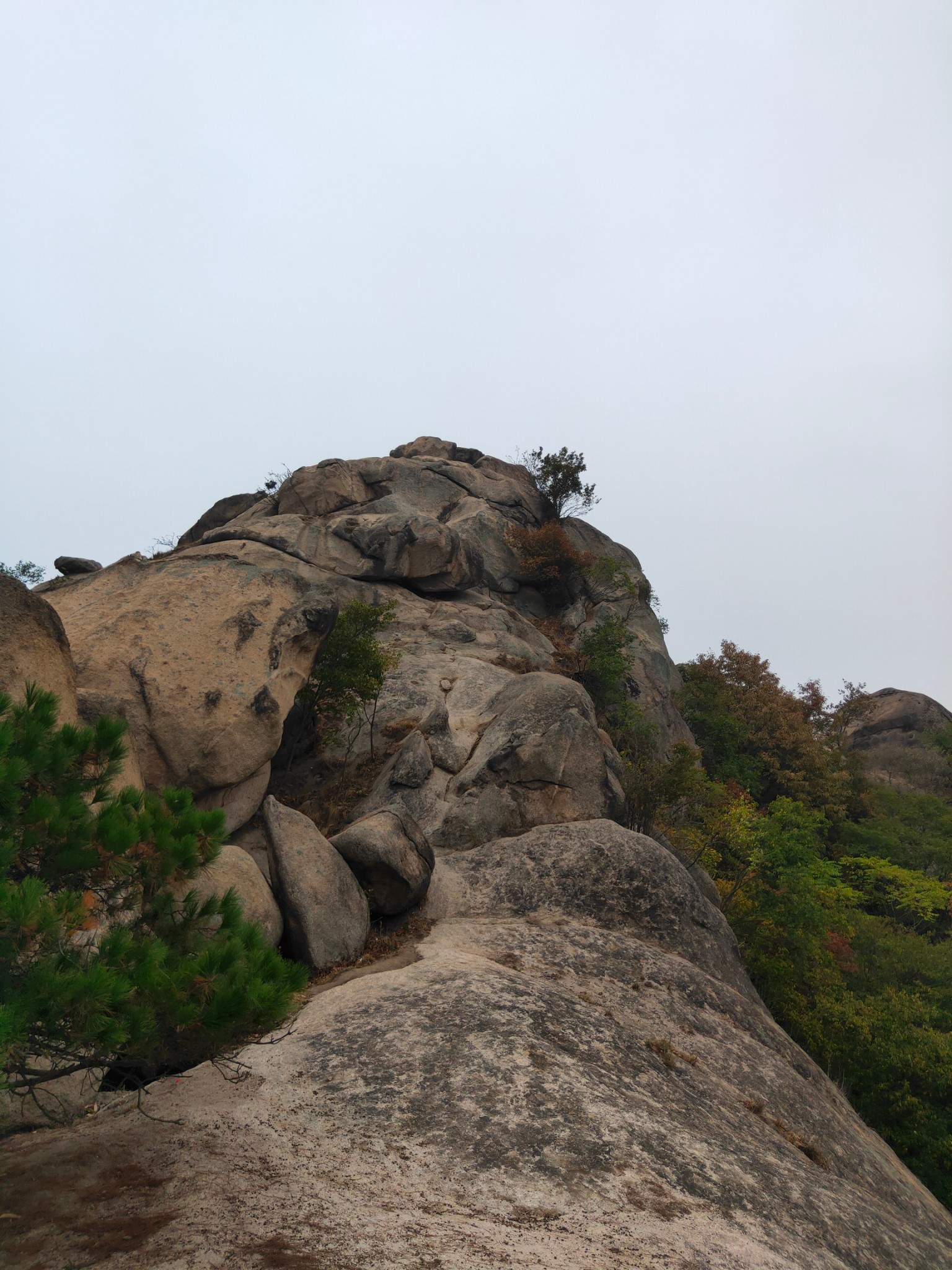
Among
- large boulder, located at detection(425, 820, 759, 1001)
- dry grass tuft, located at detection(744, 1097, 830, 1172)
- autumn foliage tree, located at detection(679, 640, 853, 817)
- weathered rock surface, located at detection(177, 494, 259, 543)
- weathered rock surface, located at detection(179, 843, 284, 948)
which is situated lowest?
dry grass tuft, located at detection(744, 1097, 830, 1172)

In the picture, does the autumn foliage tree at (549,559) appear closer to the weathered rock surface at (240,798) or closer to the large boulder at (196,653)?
the large boulder at (196,653)

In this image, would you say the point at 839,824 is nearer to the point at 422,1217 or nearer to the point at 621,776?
the point at 621,776

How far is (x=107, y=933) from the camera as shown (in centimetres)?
596

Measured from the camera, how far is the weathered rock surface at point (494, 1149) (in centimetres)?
560

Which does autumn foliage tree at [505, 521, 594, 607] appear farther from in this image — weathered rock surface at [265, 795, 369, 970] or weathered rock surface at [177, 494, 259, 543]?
weathered rock surface at [265, 795, 369, 970]

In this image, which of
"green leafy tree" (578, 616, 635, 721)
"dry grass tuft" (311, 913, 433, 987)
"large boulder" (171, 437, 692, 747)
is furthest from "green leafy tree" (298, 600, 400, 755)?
"green leafy tree" (578, 616, 635, 721)

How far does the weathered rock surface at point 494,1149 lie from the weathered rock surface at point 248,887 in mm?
1811

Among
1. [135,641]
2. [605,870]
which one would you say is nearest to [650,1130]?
[605,870]

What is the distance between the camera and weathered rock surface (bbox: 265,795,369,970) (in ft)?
40.6

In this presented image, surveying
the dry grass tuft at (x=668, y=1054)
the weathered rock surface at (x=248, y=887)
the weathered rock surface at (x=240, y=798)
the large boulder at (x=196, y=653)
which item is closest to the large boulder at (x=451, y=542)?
the large boulder at (x=196, y=653)

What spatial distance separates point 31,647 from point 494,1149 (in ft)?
27.6

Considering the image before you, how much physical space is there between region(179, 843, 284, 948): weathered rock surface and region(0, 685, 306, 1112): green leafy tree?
4.25 meters

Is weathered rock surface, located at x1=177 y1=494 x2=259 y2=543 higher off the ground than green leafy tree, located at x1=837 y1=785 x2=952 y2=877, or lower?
higher

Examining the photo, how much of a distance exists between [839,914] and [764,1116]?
1299cm
